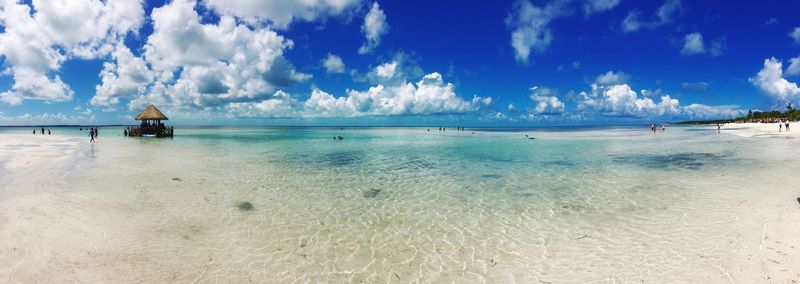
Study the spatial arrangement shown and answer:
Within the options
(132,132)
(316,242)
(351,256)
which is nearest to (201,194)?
(316,242)

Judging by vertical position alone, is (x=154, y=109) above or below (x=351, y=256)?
above

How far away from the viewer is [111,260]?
6367mm

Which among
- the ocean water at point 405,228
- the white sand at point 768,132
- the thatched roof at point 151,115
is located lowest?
the ocean water at point 405,228

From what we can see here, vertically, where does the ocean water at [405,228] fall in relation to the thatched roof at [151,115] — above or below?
below

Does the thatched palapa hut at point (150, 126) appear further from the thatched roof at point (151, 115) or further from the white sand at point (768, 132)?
the white sand at point (768, 132)

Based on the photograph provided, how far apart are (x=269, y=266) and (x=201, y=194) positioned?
272 inches

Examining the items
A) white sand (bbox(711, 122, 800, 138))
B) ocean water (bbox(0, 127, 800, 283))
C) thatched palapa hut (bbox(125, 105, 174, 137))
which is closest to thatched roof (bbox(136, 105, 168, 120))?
thatched palapa hut (bbox(125, 105, 174, 137))

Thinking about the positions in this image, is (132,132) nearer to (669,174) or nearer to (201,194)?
(201,194)

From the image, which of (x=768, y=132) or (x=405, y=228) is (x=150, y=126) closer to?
(x=405, y=228)

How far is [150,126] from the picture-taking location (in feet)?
171

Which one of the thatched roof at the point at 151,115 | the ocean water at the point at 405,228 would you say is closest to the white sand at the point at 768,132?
the ocean water at the point at 405,228

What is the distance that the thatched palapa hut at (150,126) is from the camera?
160 feet

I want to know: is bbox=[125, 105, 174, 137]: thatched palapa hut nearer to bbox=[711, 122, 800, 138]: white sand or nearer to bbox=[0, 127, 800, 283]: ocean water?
bbox=[0, 127, 800, 283]: ocean water

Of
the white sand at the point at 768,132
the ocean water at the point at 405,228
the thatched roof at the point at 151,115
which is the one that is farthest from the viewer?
the thatched roof at the point at 151,115
